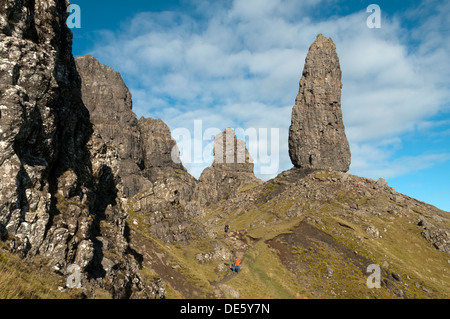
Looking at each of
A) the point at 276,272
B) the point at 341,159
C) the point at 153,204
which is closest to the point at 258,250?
the point at 276,272

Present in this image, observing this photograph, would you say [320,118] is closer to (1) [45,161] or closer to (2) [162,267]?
(2) [162,267]

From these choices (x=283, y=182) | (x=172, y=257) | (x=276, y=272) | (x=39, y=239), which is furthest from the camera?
(x=283, y=182)

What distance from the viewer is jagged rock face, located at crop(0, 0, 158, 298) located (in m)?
26.2

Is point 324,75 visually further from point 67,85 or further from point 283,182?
point 67,85

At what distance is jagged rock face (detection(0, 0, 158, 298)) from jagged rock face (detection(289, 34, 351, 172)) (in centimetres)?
16405

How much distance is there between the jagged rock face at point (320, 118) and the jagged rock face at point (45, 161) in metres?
164

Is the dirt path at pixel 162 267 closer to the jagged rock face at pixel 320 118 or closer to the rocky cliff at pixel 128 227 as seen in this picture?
the rocky cliff at pixel 128 227

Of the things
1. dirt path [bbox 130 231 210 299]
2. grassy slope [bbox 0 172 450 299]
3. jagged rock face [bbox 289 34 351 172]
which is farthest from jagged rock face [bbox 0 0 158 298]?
jagged rock face [bbox 289 34 351 172]

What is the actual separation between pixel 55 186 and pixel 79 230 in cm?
750

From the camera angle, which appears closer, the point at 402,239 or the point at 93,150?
the point at 93,150

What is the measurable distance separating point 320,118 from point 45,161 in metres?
184

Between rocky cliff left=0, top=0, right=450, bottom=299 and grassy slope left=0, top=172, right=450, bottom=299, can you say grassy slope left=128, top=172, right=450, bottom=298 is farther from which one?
rocky cliff left=0, top=0, right=450, bottom=299
